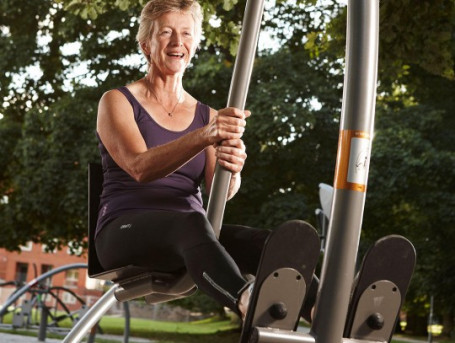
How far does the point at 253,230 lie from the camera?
2629mm

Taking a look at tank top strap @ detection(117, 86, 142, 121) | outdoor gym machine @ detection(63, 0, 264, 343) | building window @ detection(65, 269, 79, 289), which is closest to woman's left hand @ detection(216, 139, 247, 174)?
outdoor gym machine @ detection(63, 0, 264, 343)

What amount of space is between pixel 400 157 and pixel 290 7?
3713 mm

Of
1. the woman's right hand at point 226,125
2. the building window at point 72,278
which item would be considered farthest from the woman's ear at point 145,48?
the building window at point 72,278

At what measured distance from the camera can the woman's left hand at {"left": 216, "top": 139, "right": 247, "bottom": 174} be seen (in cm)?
230

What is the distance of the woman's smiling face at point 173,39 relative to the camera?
2777mm

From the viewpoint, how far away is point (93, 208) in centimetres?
297

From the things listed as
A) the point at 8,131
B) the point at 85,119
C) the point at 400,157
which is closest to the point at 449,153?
the point at 400,157

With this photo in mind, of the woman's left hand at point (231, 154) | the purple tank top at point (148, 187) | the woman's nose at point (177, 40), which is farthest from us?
the woman's nose at point (177, 40)

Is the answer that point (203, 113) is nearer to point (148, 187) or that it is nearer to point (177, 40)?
point (177, 40)

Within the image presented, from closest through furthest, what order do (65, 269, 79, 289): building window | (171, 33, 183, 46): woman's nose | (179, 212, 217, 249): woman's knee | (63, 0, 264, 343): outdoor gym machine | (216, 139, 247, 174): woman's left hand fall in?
(179, 212, 217, 249): woman's knee → (216, 139, 247, 174): woman's left hand → (63, 0, 264, 343): outdoor gym machine → (171, 33, 183, 46): woman's nose → (65, 269, 79, 289): building window

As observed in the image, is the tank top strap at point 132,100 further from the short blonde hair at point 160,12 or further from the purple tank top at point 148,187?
the short blonde hair at point 160,12

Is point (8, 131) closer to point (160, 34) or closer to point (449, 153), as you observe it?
point (449, 153)

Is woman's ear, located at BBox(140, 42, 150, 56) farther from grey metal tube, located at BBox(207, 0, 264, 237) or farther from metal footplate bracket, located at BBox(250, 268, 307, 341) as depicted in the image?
metal footplate bracket, located at BBox(250, 268, 307, 341)

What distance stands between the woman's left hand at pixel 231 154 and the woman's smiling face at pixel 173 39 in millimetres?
525
